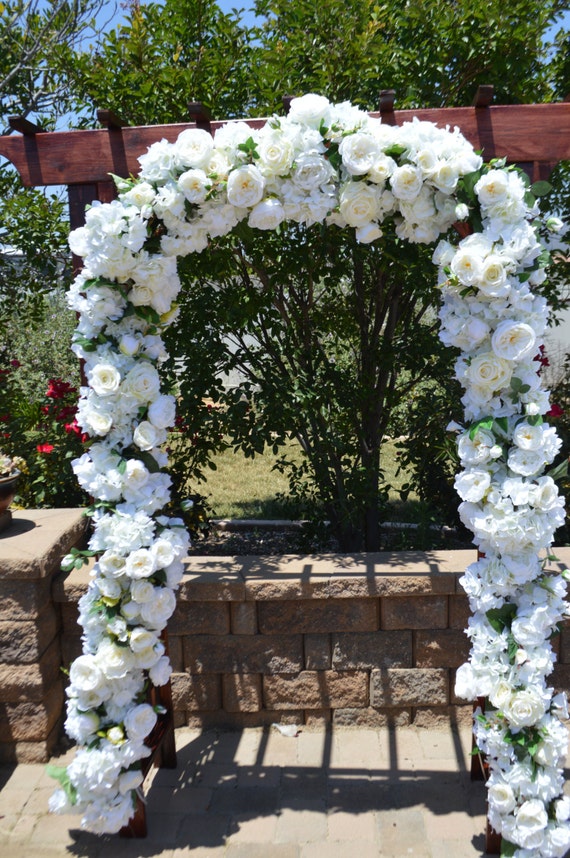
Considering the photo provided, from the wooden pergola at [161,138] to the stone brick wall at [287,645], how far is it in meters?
0.32

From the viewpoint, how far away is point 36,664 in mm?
2924

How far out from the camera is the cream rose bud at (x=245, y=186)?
236 cm

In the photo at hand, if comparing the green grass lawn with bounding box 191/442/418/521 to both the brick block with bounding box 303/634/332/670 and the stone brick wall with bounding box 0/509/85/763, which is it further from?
the stone brick wall with bounding box 0/509/85/763

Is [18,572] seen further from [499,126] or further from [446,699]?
[499,126]

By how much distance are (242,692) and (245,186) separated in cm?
208

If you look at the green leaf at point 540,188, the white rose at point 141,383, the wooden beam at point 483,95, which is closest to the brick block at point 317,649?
the white rose at point 141,383

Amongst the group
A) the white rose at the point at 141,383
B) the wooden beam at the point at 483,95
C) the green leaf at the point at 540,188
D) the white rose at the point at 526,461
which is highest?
the wooden beam at the point at 483,95

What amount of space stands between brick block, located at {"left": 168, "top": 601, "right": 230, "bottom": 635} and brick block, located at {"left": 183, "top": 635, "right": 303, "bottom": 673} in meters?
0.03

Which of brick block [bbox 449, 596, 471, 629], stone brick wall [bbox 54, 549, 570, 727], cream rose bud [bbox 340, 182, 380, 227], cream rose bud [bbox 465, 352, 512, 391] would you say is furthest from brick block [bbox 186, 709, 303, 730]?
cream rose bud [bbox 340, 182, 380, 227]

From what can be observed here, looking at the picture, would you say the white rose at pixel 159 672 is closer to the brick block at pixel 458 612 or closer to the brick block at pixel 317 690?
the brick block at pixel 317 690

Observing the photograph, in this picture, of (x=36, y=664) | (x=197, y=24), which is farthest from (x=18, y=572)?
(x=197, y=24)

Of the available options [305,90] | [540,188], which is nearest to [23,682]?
[540,188]

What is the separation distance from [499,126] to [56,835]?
9.93ft

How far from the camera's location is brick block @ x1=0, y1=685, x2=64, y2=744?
2959 mm
